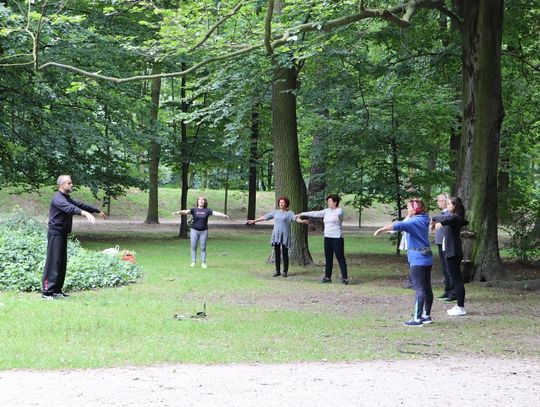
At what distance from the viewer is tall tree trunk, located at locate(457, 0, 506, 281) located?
14.9 m

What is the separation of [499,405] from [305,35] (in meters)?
10.2

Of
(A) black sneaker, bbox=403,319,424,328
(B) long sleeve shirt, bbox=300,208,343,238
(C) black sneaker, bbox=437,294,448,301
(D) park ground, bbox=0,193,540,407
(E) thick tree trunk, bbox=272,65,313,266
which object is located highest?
(E) thick tree trunk, bbox=272,65,313,266

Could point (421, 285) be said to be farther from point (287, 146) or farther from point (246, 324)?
point (287, 146)

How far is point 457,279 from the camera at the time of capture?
35.7 ft

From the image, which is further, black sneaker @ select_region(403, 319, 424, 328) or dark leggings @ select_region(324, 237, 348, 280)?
dark leggings @ select_region(324, 237, 348, 280)

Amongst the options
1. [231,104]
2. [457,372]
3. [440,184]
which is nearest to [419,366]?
[457,372]

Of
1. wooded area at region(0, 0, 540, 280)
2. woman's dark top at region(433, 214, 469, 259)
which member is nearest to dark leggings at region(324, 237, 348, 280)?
wooded area at region(0, 0, 540, 280)

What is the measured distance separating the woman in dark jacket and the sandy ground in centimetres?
364

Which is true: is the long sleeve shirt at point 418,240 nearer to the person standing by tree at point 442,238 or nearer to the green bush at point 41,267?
the person standing by tree at point 442,238

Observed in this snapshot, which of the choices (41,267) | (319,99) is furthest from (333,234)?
(41,267)

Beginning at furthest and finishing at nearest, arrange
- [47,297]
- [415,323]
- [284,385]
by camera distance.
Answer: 1. [47,297]
2. [415,323]
3. [284,385]

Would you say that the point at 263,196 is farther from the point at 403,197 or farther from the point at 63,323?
the point at 63,323

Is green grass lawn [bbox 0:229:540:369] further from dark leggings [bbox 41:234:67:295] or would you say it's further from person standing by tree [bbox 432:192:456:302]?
person standing by tree [bbox 432:192:456:302]

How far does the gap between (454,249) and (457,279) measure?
0.49 metres
